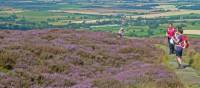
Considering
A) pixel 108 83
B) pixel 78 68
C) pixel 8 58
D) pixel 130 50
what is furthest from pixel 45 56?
pixel 130 50

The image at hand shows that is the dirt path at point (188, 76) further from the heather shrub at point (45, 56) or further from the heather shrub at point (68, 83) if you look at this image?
the heather shrub at point (45, 56)

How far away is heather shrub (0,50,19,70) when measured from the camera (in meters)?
20.8

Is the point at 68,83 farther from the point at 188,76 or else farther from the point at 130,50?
the point at 130,50

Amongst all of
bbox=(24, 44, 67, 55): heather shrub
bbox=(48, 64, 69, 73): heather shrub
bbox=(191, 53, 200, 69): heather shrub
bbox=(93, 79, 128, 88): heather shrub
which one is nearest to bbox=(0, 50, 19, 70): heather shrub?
bbox=(48, 64, 69, 73): heather shrub

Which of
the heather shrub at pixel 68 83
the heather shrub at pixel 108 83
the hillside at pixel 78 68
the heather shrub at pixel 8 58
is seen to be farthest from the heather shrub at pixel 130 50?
the heather shrub at pixel 108 83

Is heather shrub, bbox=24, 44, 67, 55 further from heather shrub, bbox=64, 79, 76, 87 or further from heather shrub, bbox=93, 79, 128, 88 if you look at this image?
heather shrub, bbox=93, 79, 128, 88

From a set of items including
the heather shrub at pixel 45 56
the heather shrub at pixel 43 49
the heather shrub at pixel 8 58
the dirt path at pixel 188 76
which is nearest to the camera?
the dirt path at pixel 188 76

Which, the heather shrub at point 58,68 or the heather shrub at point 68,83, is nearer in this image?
the heather shrub at point 68,83

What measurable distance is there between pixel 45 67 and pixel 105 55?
273 inches

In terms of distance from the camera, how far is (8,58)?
70.6ft

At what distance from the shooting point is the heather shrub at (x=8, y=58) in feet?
68.4

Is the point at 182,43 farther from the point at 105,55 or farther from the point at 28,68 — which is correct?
the point at 28,68

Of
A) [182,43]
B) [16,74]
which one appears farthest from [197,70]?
[16,74]

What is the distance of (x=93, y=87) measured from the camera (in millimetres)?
17609
